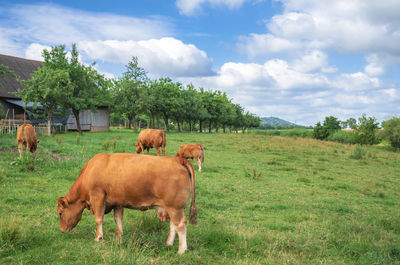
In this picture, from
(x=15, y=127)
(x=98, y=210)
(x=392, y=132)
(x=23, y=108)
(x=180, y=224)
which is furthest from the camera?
(x=392, y=132)

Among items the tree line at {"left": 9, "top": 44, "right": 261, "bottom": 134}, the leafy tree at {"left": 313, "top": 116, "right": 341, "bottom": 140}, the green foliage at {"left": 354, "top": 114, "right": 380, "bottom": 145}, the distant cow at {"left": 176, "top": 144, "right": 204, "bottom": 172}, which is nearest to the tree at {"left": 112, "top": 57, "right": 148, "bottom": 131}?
the tree line at {"left": 9, "top": 44, "right": 261, "bottom": 134}

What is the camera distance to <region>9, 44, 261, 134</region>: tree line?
2906cm

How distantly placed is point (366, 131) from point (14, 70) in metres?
62.7

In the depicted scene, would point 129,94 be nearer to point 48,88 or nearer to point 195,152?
point 48,88

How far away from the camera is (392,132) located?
5391 cm

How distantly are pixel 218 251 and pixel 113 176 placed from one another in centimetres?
230

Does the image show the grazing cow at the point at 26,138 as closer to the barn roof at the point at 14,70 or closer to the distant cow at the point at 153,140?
the distant cow at the point at 153,140

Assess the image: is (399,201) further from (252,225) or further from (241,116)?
(241,116)

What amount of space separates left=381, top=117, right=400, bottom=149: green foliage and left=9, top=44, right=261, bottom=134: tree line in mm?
32405

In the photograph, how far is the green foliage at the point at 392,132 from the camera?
5272cm

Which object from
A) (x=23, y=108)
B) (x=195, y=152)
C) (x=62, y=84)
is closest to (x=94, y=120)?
(x=23, y=108)

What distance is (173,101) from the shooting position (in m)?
51.6

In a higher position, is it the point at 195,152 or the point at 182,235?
the point at 195,152

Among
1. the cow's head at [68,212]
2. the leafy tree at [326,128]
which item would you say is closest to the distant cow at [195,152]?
the cow's head at [68,212]
